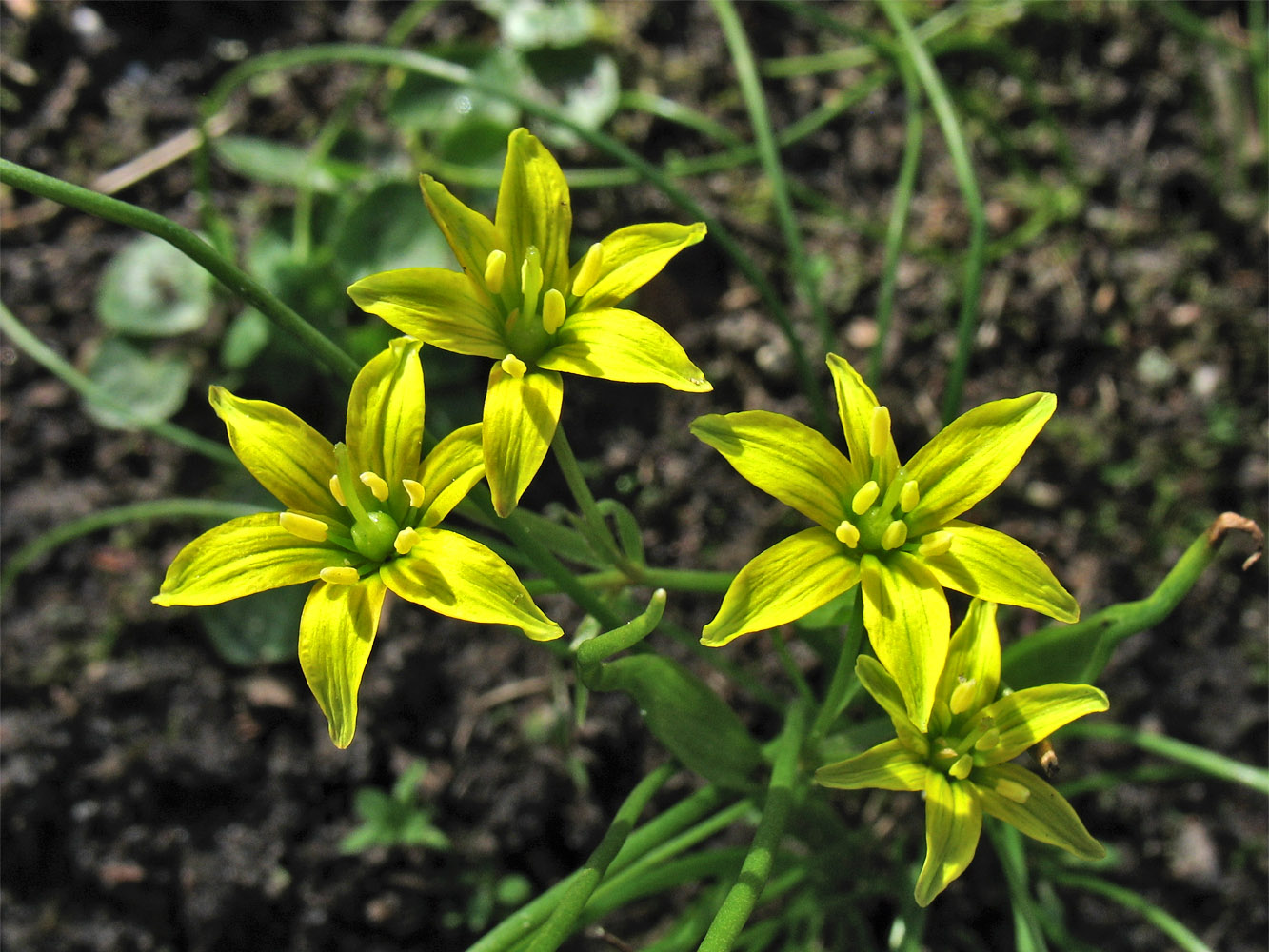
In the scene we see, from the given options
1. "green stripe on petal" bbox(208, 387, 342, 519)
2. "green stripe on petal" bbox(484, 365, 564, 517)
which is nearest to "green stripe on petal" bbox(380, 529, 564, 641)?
"green stripe on petal" bbox(484, 365, 564, 517)

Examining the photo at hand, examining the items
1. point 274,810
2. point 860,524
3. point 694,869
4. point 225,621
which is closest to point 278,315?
Result: point 860,524

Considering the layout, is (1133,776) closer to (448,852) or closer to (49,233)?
(448,852)

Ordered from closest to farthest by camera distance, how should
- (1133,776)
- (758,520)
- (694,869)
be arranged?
(694,869) → (1133,776) → (758,520)

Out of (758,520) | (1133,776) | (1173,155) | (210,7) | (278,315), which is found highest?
(210,7)

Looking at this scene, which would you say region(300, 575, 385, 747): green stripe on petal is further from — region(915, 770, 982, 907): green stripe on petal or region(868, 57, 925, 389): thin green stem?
region(868, 57, 925, 389): thin green stem

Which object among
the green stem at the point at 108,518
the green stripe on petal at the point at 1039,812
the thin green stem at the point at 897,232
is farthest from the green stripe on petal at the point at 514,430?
the thin green stem at the point at 897,232

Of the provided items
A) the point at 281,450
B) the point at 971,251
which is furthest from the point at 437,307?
the point at 971,251

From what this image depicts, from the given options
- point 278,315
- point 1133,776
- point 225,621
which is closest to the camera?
point 278,315
